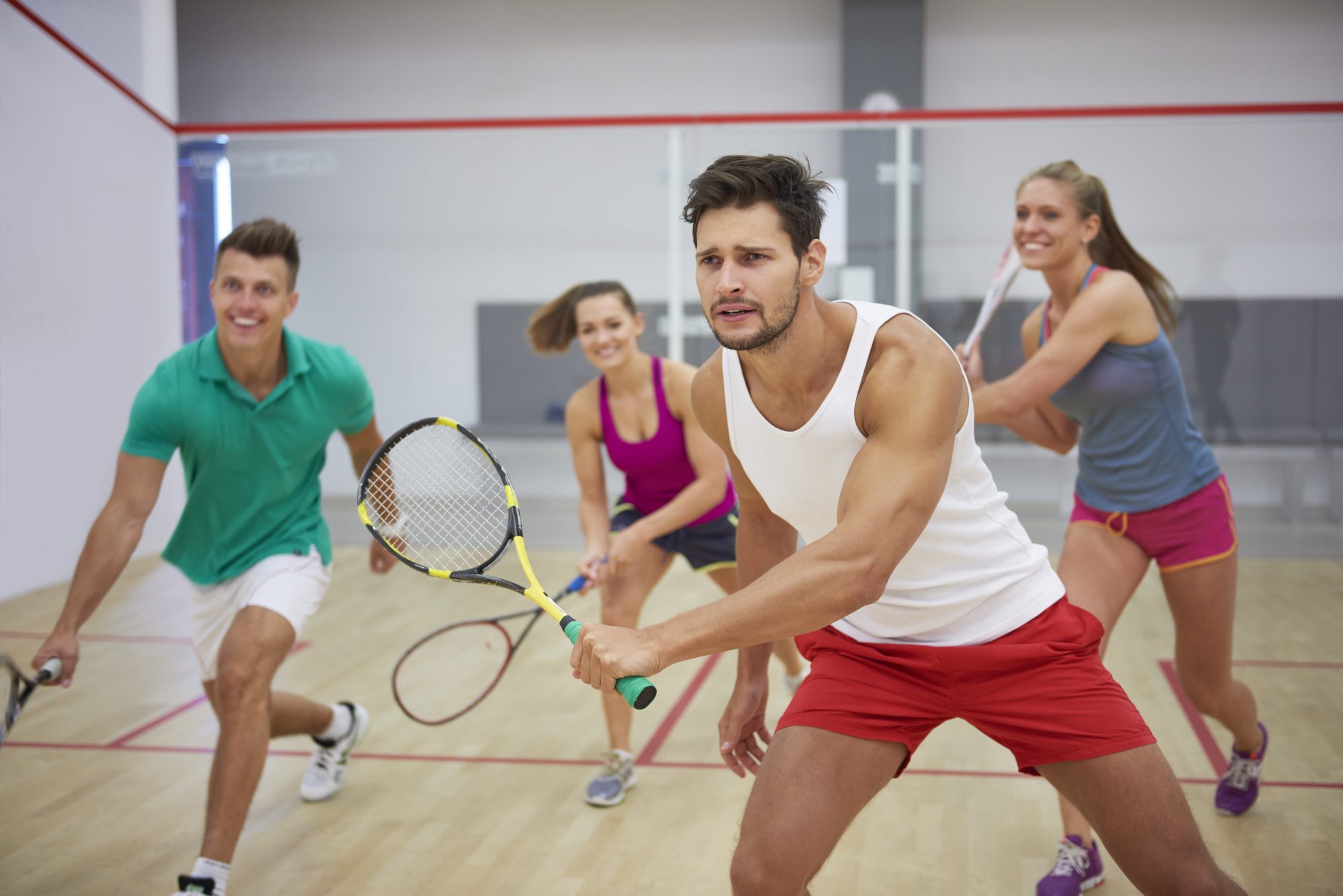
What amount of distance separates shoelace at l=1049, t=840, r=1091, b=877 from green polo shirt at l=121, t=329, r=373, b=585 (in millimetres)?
1412

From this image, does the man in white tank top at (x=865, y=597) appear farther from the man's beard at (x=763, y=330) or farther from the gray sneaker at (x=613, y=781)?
the gray sneaker at (x=613, y=781)

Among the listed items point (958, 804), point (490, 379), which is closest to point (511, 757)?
point (958, 804)

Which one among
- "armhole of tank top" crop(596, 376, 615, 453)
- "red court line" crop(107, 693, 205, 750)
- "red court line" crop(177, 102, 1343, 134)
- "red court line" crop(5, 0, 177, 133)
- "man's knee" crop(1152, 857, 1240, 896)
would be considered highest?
"red court line" crop(5, 0, 177, 133)

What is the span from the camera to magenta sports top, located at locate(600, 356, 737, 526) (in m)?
2.66

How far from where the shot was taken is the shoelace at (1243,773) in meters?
2.30

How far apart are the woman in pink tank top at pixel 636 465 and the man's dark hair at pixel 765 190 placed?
117 centimetres

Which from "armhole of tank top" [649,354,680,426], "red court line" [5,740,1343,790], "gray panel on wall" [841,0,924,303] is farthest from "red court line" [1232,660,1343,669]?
"gray panel on wall" [841,0,924,303]

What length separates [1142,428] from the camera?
2062mm

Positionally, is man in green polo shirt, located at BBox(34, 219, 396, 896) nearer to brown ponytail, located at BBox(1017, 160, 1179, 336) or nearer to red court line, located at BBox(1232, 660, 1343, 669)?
brown ponytail, located at BBox(1017, 160, 1179, 336)

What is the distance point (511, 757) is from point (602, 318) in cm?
101

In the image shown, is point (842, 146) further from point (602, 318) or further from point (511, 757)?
point (511, 757)

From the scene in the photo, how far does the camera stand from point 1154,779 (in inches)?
52.8

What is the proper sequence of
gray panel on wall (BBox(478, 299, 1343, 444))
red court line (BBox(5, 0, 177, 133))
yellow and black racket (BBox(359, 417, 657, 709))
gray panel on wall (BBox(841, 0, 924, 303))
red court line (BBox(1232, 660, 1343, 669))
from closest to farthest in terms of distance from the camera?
yellow and black racket (BBox(359, 417, 657, 709)) → red court line (BBox(1232, 660, 1343, 669)) → red court line (BBox(5, 0, 177, 133)) → gray panel on wall (BBox(478, 299, 1343, 444)) → gray panel on wall (BBox(841, 0, 924, 303))

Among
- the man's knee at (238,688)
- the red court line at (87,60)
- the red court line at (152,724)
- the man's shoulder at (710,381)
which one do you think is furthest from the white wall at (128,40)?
the man's shoulder at (710,381)
